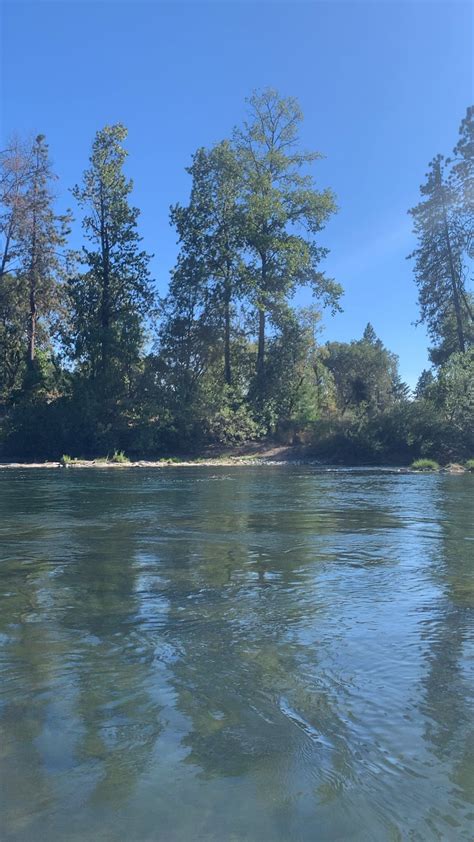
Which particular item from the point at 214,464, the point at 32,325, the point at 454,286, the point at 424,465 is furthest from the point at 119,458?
the point at 454,286

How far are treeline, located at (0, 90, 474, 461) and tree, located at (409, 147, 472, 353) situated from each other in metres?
0.10

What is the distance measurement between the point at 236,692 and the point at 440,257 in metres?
44.9

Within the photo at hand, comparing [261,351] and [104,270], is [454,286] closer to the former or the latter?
[261,351]

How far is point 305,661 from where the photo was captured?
547cm

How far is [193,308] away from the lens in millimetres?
48812

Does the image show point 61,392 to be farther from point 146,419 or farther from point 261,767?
point 261,767

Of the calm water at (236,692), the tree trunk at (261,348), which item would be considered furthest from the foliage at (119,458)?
the calm water at (236,692)

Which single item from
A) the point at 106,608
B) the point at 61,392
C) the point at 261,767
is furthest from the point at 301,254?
the point at 261,767

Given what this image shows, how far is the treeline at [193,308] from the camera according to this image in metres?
45.3

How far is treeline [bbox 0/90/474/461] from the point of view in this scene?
4534cm

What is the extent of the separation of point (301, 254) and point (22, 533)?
39573 millimetres

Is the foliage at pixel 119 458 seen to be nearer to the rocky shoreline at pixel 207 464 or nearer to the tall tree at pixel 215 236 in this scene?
the rocky shoreline at pixel 207 464

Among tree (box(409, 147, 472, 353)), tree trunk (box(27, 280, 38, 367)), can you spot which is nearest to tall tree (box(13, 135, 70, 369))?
tree trunk (box(27, 280, 38, 367))

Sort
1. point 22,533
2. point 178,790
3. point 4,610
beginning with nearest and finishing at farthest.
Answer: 1. point 178,790
2. point 4,610
3. point 22,533
